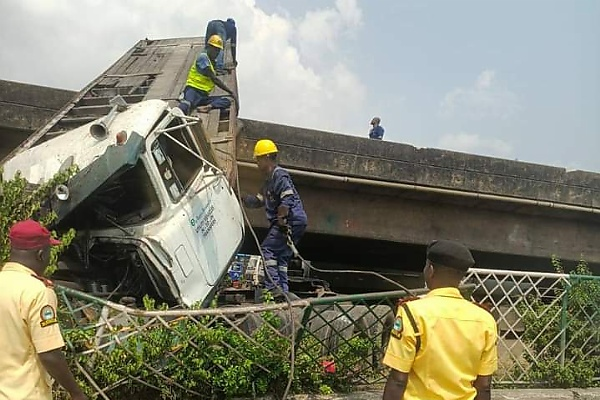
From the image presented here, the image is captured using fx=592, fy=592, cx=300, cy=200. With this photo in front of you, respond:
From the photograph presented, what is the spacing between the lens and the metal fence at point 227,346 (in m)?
3.39

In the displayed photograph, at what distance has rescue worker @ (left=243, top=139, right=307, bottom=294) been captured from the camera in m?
5.40

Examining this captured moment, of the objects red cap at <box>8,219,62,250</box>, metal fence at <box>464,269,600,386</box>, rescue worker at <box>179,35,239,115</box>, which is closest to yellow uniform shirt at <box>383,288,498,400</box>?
red cap at <box>8,219,62,250</box>

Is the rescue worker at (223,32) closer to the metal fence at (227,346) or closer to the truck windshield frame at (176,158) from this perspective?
the truck windshield frame at (176,158)

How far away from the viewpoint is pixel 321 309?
13.1ft

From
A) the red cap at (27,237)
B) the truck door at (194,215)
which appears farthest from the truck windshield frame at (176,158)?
the red cap at (27,237)

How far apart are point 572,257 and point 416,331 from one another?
7.94 m

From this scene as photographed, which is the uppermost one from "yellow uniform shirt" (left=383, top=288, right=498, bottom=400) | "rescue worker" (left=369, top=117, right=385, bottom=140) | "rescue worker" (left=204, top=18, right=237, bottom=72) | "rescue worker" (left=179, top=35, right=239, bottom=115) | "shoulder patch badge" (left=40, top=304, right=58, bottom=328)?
"rescue worker" (left=204, top=18, right=237, bottom=72)

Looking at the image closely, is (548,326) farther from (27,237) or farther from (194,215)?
(27,237)

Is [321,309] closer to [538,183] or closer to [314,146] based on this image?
[314,146]

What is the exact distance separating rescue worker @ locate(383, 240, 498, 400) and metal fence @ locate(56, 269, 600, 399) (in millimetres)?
1282

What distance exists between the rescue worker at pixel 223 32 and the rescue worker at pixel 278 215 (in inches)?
138

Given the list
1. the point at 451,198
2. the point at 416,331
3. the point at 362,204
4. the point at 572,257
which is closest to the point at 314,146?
the point at 362,204

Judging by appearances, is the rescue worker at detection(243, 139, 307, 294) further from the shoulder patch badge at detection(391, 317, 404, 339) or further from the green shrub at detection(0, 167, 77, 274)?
the shoulder patch badge at detection(391, 317, 404, 339)

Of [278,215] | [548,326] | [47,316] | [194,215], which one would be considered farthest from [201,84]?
[47,316]
